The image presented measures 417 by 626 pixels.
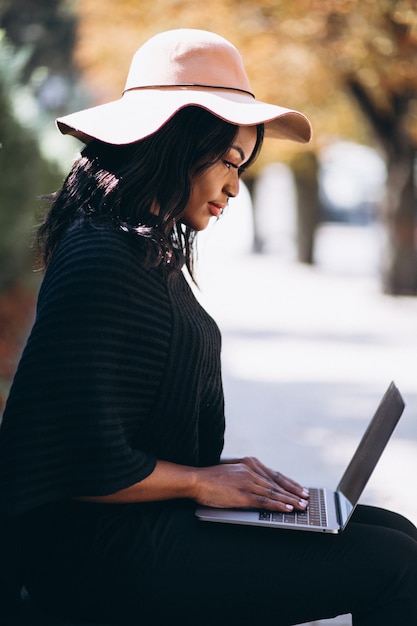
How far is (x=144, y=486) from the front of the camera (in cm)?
225

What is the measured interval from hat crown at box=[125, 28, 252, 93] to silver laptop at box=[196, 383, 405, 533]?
93 cm

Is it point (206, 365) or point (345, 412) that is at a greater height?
point (206, 365)

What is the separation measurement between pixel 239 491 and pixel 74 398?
466 millimetres

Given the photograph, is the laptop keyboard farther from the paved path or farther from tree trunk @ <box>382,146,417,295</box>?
tree trunk @ <box>382,146,417,295</box>

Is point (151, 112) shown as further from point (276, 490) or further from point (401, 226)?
point (401, 226)

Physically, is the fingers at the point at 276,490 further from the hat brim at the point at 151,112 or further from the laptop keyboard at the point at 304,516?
the hat brim at the point at 151,112

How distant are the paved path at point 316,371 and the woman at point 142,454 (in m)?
1.02

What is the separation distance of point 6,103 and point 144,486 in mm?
8197

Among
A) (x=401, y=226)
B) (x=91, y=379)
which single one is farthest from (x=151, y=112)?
(x=401, y=226)

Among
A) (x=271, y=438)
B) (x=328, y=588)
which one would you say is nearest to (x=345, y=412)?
(x=271, y=438)

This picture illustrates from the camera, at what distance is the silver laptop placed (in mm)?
2256

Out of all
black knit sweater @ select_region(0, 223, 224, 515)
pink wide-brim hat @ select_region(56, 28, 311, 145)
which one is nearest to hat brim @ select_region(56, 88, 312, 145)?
pink wide-brim hat @ select_region(56, 28, 311, 145)

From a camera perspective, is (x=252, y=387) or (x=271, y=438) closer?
(x=271, y=438)

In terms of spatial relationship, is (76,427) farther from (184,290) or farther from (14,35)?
(14,35)
